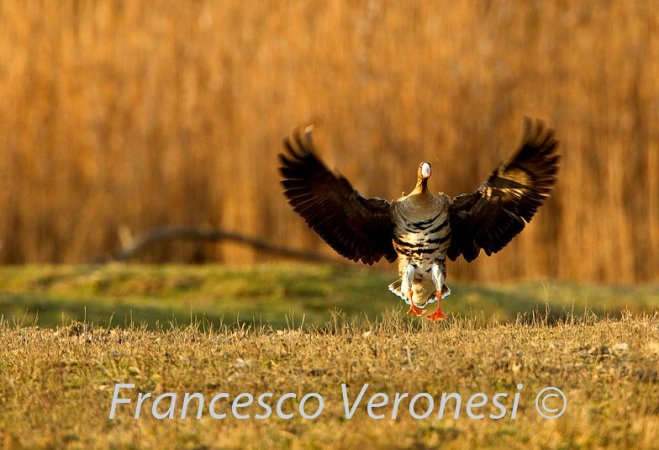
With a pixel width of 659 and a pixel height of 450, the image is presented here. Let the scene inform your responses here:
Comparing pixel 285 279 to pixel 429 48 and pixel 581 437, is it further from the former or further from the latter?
pixel 581 437

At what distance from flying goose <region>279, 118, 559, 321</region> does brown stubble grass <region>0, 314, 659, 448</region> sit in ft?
1.59

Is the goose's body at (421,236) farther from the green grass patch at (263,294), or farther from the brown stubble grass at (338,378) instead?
the green grass patch at (263,294)

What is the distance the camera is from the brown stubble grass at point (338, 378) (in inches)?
210

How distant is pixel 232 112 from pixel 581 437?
30.3 feet

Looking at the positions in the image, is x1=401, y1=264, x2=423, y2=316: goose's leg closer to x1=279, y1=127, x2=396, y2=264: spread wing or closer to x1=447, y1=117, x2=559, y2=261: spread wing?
x1=279, y1=127, x2=396, y2=264: spread wing

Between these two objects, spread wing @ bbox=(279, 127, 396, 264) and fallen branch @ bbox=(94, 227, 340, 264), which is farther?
fallen branch @ bbox=(94, 227, 340, 264)

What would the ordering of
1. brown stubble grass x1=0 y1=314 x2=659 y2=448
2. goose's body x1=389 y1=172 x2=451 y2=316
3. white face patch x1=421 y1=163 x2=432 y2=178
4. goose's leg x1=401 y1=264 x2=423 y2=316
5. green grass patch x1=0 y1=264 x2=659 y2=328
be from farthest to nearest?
green grass patch x1=0 y1=264 x2=659 y2=328 < goose's leg x1=401 y1=264 x2=423 y2=316 < goose's body x1=389 y1=172 x2=451 y2=316 < white face patch x1=421 y1=163 x2=432 y2=178 < brown stubble grass x1=0 y1=314 x2=659 y2=448

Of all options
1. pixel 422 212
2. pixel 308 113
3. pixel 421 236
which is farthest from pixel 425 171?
pixel 308 113

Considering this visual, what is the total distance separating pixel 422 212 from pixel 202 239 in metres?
6.36

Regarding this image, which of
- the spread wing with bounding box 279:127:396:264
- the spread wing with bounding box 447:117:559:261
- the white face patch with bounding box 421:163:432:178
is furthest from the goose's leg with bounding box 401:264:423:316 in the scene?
the white face patch with bounding box 421:163:432:178

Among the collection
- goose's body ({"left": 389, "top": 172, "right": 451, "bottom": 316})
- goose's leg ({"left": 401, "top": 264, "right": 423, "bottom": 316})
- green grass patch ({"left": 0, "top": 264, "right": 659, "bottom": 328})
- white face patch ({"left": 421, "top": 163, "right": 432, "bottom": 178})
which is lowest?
green grass patch ({"left": 0, "top": 264, "right": 659, "bottom": 328})

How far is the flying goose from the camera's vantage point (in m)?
7.66

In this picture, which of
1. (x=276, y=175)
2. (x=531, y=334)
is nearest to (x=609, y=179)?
(x=276, y=175)

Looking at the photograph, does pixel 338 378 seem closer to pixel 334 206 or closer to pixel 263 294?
pixel 334 206
